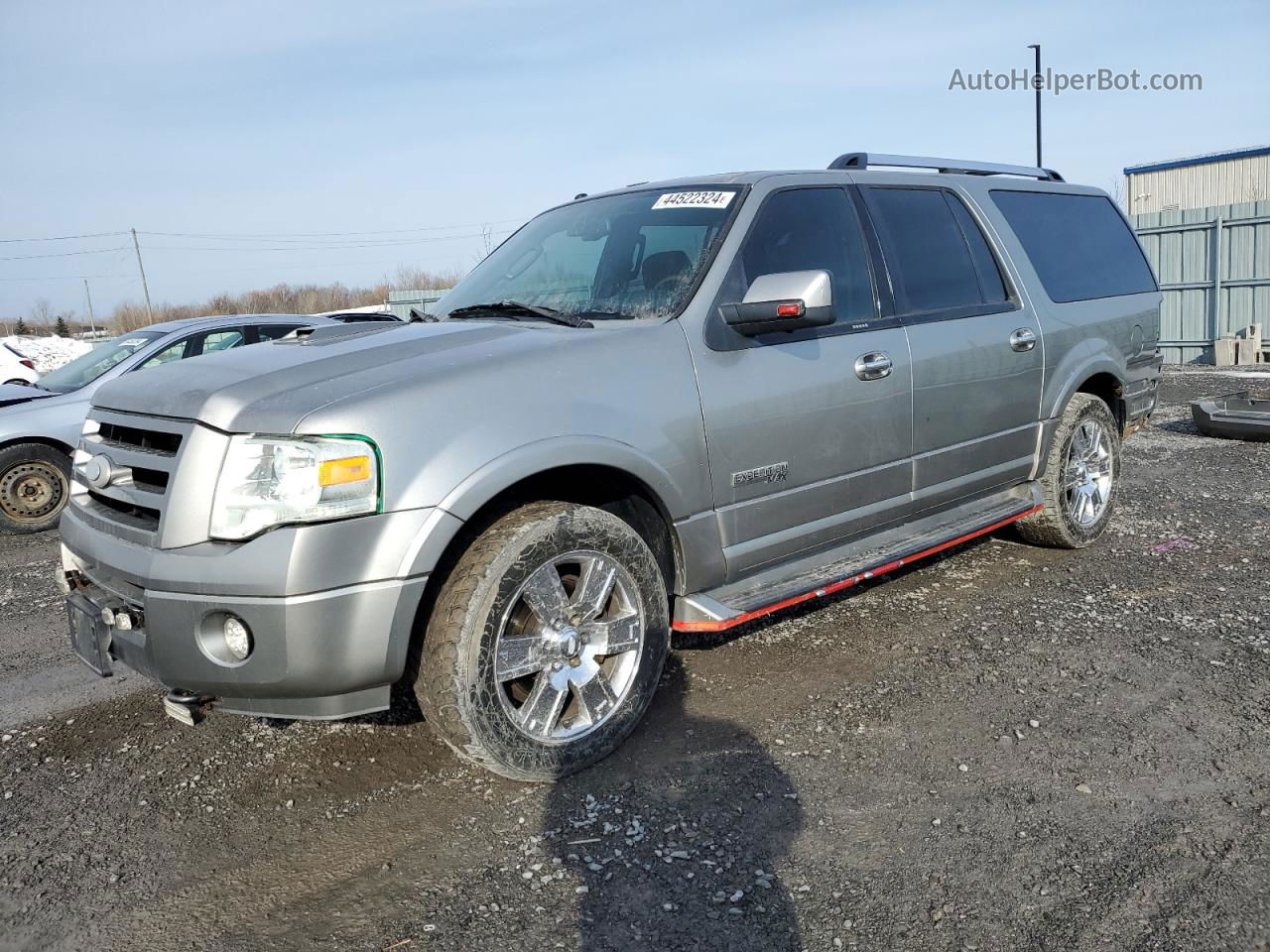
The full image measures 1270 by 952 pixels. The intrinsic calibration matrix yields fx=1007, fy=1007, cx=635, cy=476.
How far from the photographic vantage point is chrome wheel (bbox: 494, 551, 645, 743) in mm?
3129

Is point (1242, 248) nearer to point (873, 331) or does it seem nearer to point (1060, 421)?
point (1060, 421)

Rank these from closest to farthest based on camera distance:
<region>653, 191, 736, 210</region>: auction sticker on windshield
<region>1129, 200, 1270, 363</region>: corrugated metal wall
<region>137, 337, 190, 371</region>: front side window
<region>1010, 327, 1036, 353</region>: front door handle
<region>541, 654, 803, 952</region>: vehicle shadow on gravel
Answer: <region>541, 654, 803, 952</region>: vehicle shadow on gravel, <region>653, 191, 736, 210</region>: auction sticker on windshield, <region>1010, 327, 1036, 353</region>: front door handle, <region>137, 337, 190, 371</region>: front side window, <region>1129, 200, 1270, 363</region>: corrugated metal wall

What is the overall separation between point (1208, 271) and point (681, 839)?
1923cm

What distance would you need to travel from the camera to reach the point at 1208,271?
723 inches

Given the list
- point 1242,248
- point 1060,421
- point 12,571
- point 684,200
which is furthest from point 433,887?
point 1242,248

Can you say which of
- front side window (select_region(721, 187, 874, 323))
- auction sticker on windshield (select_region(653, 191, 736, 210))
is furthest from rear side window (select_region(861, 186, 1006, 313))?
auction sticker on windshield (select_region(653, 191, 736, 210))

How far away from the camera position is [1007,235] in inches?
202

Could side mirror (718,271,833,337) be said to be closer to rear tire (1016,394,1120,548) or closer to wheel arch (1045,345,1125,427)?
wheel arch (1045,345,1125,427)

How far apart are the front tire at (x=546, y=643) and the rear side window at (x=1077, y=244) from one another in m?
3.15

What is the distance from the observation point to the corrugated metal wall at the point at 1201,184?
2589cm

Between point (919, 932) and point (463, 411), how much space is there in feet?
6.04

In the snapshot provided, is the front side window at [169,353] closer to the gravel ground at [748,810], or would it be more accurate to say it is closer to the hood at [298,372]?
the gravel ground at [748,810]

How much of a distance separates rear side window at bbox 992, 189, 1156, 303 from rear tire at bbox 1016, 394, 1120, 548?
0.66m

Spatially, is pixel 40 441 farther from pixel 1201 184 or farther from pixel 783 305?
pixel 1201 184
